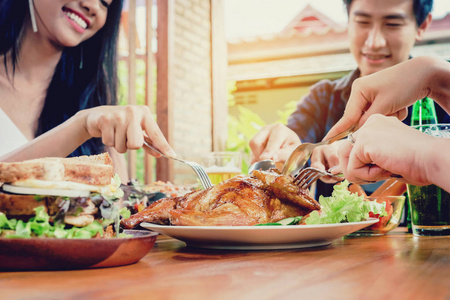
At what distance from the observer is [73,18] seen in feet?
9.74

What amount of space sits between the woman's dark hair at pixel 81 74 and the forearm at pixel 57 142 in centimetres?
90

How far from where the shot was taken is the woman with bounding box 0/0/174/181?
2.95m

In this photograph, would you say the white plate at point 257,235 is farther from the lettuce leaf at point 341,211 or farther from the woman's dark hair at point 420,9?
the woman's dark hair at point 420,9

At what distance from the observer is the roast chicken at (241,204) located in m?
0.98

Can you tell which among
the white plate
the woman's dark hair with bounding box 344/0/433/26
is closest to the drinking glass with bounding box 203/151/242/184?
the white plate

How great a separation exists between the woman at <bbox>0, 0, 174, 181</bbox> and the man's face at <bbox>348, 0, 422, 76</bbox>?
84.2 inches

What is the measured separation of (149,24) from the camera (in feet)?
15.2

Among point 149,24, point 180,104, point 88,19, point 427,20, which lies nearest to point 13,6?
point 88,19

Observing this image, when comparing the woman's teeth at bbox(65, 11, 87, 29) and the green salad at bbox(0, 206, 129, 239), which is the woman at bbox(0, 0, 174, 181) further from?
the green salad at bbox(0, 206, 129, 239)

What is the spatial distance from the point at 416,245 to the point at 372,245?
0.10 m

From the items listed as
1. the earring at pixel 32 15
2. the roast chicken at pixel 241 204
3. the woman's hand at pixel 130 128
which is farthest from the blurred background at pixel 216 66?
the roast chicken at pixel 241 204

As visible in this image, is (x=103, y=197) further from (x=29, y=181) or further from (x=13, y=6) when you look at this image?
(x=13, y=6)

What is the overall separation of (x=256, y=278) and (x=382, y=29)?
362 centimetres

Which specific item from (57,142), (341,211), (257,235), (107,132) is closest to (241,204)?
(257,235)
